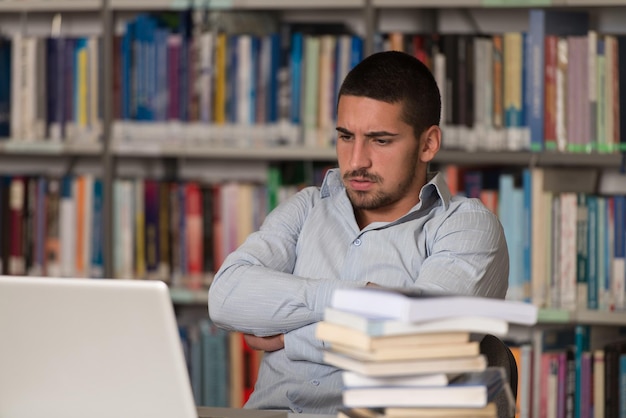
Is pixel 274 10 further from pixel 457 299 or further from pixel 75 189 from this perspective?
pixel 457 299

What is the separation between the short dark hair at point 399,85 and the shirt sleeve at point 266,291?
370 millimetres

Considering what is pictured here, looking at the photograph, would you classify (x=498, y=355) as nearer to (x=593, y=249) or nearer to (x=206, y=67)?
(x=593, y=249)

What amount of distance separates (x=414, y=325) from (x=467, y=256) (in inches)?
30.9

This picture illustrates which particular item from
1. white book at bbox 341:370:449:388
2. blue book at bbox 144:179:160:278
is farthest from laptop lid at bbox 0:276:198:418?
blue book at bbox 144:179:160:278

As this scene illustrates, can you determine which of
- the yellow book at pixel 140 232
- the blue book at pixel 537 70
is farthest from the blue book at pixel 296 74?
the blue book at pixel 537 70

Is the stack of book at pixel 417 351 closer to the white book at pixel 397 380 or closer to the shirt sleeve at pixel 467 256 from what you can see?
the white book at pixel 397 380

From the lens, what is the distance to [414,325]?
50.2 inches

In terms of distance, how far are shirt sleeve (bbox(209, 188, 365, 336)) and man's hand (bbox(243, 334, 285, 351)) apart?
17 mm

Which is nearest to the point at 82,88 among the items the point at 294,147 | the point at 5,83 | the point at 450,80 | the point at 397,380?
the point at 5,83

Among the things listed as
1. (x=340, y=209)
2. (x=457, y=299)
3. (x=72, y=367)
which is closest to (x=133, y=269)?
(x=340, y=209)

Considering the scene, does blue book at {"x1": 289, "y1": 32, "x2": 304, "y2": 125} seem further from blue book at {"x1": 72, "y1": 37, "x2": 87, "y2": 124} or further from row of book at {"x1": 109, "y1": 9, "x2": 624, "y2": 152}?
blue book at {"x1": 72, "y1": 37, "x2": 87, "y2": 124}

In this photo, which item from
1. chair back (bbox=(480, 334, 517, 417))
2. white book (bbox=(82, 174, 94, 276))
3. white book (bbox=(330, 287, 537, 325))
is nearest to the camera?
white book (bbox=(330, 287, 537, 325))

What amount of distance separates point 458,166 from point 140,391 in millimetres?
1911

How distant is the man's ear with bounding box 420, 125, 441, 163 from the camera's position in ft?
7.26
